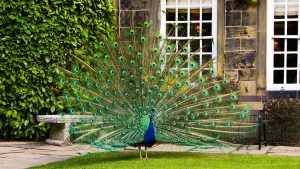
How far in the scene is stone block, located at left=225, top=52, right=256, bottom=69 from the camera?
1244 cm

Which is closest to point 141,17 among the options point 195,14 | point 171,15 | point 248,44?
point 171,15

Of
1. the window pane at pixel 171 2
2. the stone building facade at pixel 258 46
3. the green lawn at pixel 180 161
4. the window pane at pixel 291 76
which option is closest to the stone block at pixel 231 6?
the stone building facade at pixel 258 46

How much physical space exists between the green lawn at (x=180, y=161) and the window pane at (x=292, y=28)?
4031 millimetres

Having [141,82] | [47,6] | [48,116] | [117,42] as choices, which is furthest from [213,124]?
[47,6]

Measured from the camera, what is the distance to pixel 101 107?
29.4 feet

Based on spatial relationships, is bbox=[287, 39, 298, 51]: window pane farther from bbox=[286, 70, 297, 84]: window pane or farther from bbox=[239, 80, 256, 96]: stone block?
bbox=[239, 80, 256, 96]: stone block

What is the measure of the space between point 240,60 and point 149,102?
4.19 metres

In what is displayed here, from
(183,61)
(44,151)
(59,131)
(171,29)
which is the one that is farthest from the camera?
(171,29)

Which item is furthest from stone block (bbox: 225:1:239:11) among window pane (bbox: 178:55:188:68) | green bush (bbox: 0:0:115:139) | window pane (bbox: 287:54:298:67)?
window pane (bbox: 178:55:188:68)

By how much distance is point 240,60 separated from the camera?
12.5 m

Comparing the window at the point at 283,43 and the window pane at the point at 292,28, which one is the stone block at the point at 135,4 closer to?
the window at the point at 283,43

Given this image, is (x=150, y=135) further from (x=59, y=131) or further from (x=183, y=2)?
(x=183, y=2)

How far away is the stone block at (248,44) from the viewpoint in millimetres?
12438

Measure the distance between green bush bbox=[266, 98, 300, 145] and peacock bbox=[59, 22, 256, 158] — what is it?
198cm
